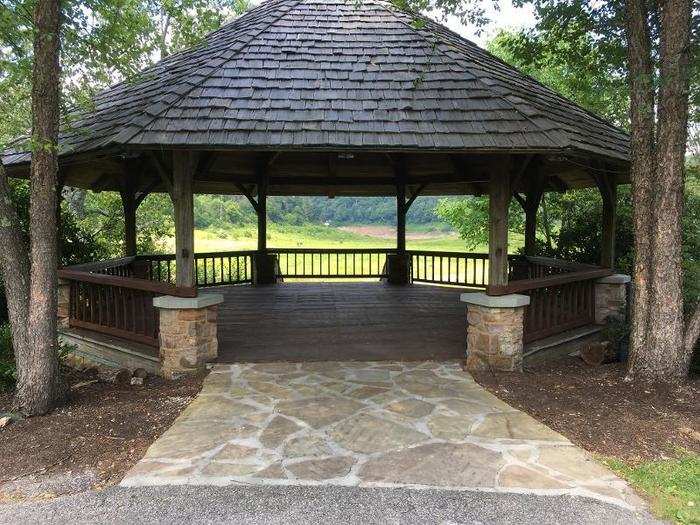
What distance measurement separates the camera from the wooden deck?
655 cm

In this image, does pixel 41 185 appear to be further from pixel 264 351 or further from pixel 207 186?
pixel 207 186

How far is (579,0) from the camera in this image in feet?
21.0

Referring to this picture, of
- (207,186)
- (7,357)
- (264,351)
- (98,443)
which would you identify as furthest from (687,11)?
(207,186)

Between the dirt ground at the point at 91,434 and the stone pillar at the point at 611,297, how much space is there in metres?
5.81

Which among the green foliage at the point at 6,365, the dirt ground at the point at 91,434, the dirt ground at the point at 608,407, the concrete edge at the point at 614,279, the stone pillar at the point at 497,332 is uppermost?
the concrete edge at the point at 614,279

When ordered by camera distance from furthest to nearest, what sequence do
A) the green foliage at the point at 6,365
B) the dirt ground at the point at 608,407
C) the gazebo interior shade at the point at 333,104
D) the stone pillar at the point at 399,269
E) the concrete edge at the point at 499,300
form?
the stone pillar at the point at 399,269 < the concrete edge at the point at 499,300 < the green foliage at the point at 6,365 < the gazebo interior shade at the point at 333,104 < the dirt ground at the point at 608,407

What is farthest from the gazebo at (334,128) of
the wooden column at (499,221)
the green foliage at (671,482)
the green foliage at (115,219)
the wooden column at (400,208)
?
the green foliage at (115,219)

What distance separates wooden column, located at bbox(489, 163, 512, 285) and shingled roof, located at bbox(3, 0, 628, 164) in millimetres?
562

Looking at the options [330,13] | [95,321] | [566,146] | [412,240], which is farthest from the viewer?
[412,240]

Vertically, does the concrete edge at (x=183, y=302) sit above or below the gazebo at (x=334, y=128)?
below

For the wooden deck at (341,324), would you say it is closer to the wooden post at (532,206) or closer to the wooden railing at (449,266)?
the wooden railing at (449,266)

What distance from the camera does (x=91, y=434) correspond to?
14.3 feet

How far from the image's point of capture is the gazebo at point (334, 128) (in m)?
5.51

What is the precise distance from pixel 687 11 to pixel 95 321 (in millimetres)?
7892
